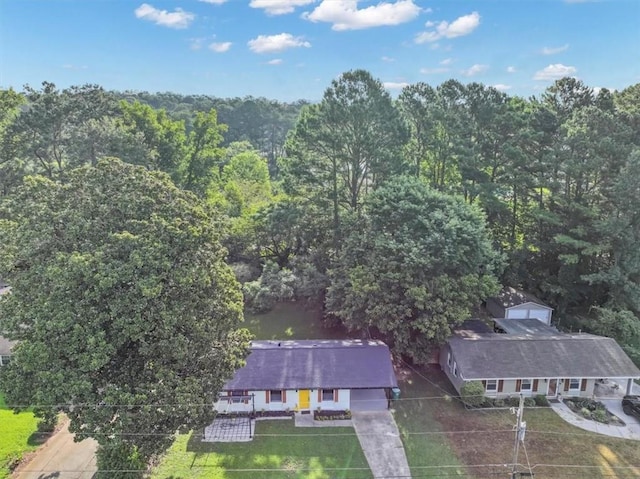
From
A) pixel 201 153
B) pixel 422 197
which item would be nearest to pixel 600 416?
pixel 422 197

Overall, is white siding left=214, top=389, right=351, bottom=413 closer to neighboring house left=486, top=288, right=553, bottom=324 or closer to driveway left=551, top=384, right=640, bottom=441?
driveway left=551, top=384, right=640, bottom=441

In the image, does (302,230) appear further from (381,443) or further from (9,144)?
(9,144)

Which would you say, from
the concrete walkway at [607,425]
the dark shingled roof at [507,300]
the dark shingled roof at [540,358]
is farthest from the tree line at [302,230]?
the concrete walkway at [607,425]

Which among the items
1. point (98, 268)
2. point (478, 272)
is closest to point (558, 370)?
point (478, 272)

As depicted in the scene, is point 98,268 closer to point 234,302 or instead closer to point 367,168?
point 234,302

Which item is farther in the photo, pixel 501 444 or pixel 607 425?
pixel 607 425

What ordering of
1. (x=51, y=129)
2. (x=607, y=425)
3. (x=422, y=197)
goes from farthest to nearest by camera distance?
(x=51, y=129) → (x=422, y=197) → (x=607, y=425)
